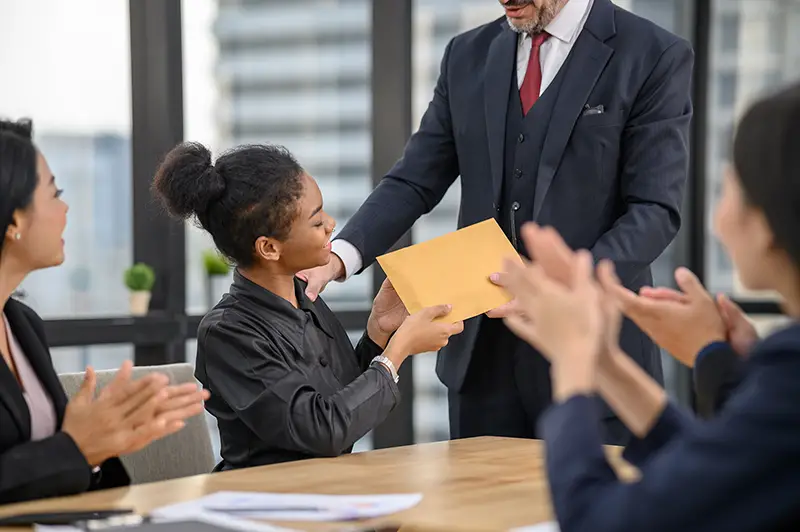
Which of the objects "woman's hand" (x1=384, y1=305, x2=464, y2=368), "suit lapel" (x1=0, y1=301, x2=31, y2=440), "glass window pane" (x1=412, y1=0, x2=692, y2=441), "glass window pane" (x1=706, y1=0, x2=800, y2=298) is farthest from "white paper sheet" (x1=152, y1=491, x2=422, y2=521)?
"glass window pane" (x1=706, y1=0, x2=800, y2=298)

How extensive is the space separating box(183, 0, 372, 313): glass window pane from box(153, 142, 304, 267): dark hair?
1966 millimetres

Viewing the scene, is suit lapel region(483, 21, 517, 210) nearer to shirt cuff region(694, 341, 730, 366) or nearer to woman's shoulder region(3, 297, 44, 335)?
shirt cuff region(694, 341, 730, 366)

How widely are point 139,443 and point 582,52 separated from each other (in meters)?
1.42

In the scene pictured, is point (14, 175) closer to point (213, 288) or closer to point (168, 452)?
point (168, 452)

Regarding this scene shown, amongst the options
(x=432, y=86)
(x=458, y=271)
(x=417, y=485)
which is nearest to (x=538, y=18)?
(x=458, y=271)

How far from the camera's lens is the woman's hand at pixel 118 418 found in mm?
1659

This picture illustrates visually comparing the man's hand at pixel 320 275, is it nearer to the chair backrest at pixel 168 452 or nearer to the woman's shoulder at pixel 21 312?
A: the chair backrest at pixel 168 452

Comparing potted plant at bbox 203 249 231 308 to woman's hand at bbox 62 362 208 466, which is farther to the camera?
potted plant at bbox 203 249 231 308

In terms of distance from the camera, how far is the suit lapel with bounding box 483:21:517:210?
100 inches

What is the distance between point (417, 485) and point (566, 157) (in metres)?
1.06

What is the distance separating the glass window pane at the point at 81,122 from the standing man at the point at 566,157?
5.52 feet

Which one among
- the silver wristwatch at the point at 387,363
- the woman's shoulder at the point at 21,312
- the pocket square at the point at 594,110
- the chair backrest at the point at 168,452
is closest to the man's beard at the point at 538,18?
the pocket square at the point at 594,110

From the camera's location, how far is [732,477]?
0.99 m

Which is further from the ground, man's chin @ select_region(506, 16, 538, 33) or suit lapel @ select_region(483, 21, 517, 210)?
man's chin @ select_region(506, 16, 538, 33)
